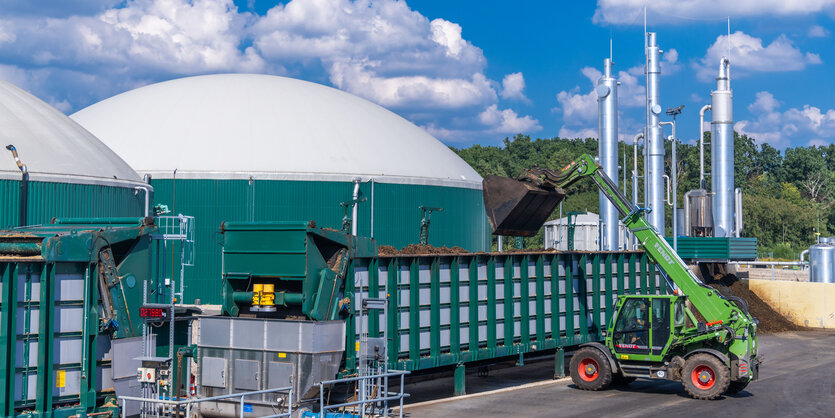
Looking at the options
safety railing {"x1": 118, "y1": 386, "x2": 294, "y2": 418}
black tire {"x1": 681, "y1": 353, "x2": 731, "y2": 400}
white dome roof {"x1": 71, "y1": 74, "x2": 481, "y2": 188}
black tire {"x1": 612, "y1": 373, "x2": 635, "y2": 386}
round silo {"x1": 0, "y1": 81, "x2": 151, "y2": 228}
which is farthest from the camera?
white dome roof {"x1": 71, "y1": 74, "x2": 481, "y2": 188}

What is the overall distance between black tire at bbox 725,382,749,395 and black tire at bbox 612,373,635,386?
7.32 feet

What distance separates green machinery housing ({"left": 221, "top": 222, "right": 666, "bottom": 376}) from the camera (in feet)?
53.2

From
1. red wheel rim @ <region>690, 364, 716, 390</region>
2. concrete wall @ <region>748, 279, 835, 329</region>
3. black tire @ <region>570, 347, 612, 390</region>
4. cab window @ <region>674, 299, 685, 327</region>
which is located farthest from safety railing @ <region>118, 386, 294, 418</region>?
concrete wall @ <region>748, 279, 835, 329</region>

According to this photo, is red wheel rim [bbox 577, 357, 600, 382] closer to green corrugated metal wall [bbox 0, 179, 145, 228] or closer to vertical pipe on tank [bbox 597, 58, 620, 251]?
green corrugated metal wall [bbox 0, 179, 145, 228]

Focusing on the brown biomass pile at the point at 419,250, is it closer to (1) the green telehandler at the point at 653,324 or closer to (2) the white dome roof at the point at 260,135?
(1) the green telehandler at the point at 653,324

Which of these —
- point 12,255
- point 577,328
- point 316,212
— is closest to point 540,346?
point 577,328

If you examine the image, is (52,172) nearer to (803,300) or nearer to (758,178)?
(803,300)

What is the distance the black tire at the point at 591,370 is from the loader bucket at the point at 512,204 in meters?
3.23

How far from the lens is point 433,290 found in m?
19.6

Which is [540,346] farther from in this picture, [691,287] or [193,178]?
[193,178]

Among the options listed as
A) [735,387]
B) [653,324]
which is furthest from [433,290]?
[735,387]

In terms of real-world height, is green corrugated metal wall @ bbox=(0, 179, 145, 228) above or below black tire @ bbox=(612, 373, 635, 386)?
above

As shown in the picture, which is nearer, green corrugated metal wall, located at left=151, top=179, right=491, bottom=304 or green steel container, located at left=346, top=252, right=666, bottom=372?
green steel container, located at left=346, top=252, right=666, bottom=372

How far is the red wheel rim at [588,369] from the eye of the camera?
21781 millimetres
